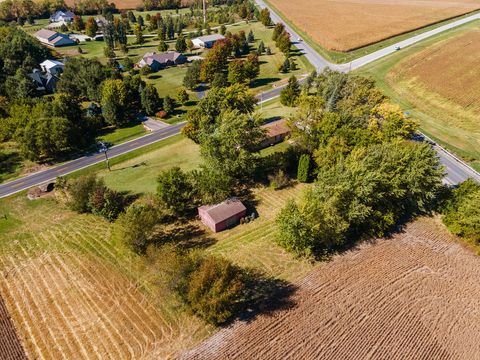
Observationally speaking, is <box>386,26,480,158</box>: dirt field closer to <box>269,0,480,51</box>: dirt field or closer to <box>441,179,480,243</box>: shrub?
<box>441,179,480,243</box>: shrub

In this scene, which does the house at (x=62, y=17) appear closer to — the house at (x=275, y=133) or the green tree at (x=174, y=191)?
the house at (x=275, y=133)

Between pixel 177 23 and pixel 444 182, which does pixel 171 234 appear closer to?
pixel 444 182

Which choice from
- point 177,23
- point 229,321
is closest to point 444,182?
point 229,321

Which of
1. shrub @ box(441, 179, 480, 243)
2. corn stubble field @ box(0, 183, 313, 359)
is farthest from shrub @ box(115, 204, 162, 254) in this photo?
shrub @ box(441, 179, 480, 243)

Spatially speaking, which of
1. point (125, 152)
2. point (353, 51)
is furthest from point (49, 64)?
point (353, 51)

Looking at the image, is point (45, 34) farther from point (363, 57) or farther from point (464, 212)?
point (464, 212)

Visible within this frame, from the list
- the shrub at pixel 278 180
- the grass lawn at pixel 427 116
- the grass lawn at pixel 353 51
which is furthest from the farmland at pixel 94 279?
the grass lawn at pixel 353 51
